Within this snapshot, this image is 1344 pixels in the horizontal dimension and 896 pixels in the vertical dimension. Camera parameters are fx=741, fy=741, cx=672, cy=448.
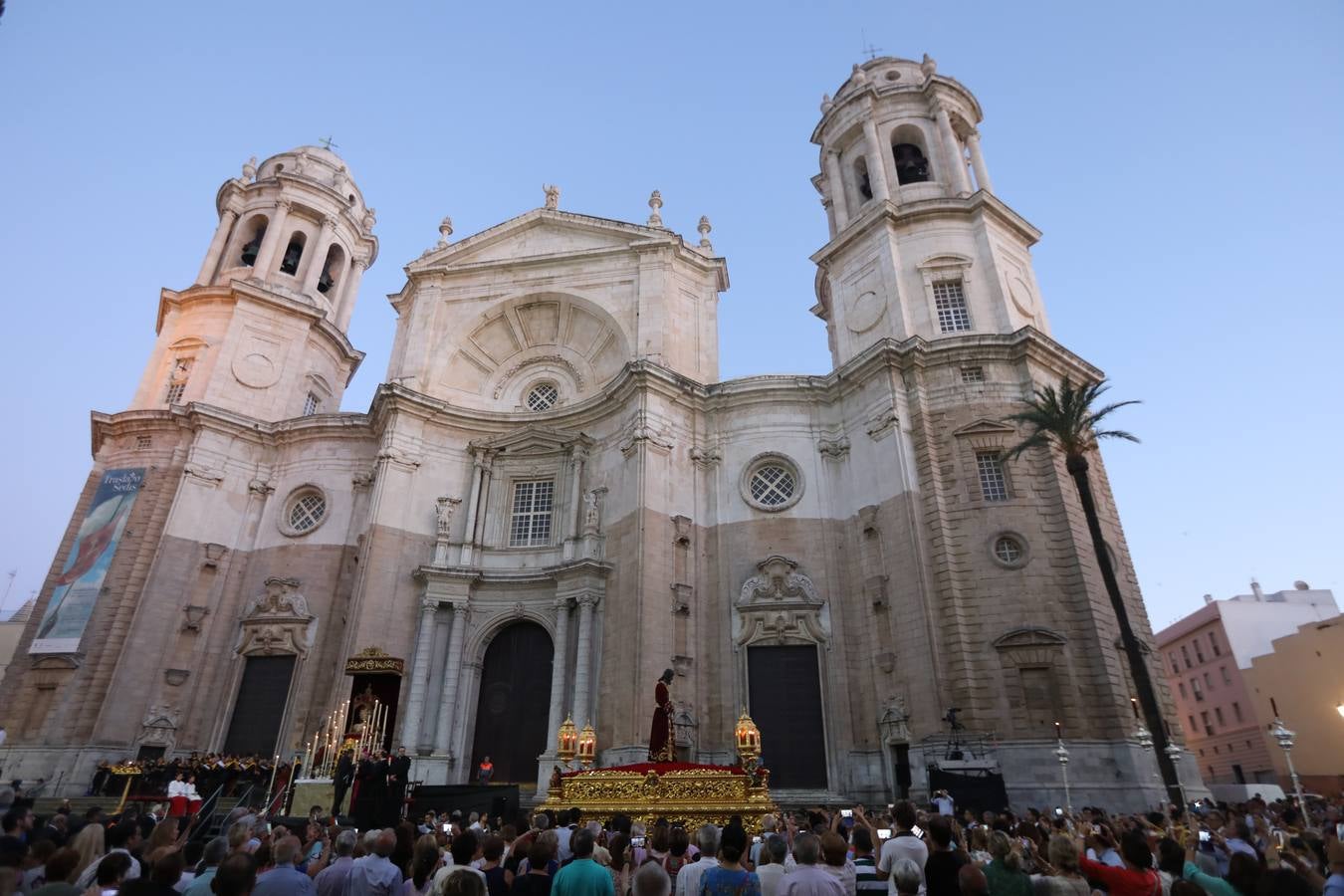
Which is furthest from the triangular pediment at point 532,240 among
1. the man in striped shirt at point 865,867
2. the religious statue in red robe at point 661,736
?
the man in striped shirt at point 865,867

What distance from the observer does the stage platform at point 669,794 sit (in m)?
12.5

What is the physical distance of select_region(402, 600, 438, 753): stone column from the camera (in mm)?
26172

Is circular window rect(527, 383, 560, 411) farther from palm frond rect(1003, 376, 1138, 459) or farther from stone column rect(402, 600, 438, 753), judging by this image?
palm frond rect(1003, 376, 1138, 459)

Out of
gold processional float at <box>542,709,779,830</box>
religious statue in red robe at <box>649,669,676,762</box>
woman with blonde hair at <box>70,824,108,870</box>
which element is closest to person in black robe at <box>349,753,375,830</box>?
gold processional float at <box>542,709,779,830</box>

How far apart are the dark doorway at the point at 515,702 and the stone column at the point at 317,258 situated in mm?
22376

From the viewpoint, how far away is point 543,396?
35.1 meters

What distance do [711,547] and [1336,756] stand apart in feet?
125

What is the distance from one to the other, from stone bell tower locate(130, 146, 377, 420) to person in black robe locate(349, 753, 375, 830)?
891 inches

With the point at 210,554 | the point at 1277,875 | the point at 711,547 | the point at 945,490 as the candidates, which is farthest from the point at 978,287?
the point at 210,554

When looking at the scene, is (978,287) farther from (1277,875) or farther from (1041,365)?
(1277,875)

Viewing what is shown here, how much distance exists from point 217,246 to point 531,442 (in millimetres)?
21964

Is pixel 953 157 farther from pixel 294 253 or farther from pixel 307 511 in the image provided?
pixel 294 253

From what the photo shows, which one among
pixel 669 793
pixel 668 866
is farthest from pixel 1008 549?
pixel 668 866

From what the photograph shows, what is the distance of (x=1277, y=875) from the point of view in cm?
490
